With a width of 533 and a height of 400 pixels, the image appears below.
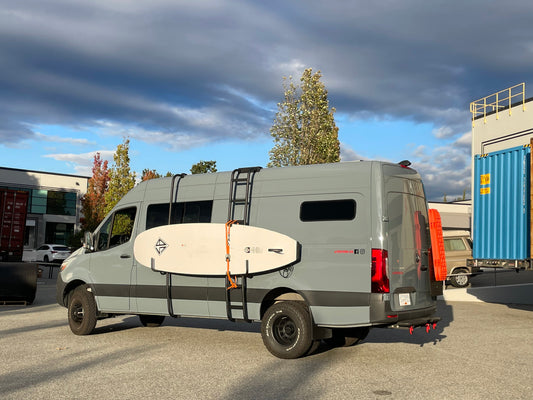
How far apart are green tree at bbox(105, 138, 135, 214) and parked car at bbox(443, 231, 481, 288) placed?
22.4 meters

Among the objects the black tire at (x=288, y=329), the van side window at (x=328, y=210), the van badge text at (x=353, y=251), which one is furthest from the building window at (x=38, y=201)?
the van badge text at (x=353, y=251)

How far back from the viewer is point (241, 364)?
7379mm

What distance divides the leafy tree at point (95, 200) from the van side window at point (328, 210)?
32.9 m

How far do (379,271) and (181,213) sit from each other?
11.4 ft

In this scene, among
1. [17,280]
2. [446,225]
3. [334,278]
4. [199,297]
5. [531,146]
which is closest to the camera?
[334,278]

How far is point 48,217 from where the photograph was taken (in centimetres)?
5191

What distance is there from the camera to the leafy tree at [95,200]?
134ft

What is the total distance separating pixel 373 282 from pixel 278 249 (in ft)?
4.59

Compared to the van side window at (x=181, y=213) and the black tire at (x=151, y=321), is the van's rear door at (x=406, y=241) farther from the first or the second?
the black tire at (x=151, y=321)

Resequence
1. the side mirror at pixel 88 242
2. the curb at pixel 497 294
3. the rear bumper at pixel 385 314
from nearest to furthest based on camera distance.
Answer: the rear bumper at pixel 385 314 < the side mirror at pixel 88 242 < the curb at pixel 497 294

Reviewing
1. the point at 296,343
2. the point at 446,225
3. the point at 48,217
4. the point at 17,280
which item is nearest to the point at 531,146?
the point at 296,343

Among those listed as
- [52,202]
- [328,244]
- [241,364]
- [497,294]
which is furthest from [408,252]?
[52,202]

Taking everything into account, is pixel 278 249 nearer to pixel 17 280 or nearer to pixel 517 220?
pixel 517 220

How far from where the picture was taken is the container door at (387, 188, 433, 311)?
7.48 metres
